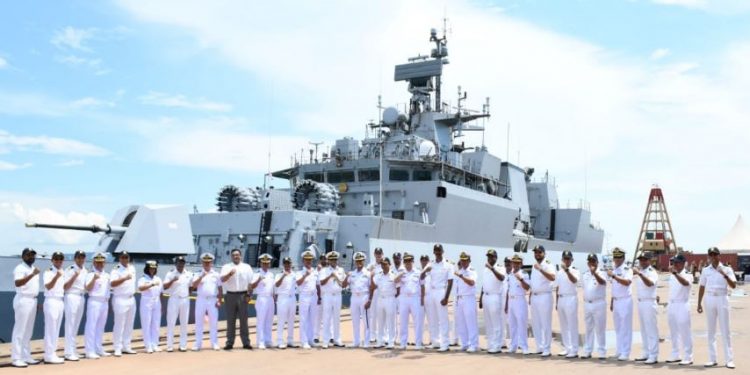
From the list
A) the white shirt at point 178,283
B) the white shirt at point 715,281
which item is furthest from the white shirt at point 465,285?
the white shirt at point 178,283

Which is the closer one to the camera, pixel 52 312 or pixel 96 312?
pixel 52 312

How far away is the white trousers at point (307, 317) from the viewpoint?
32.3 feet

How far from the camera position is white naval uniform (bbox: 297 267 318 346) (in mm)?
9859

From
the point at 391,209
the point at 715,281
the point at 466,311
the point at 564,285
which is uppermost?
the point at 391,209

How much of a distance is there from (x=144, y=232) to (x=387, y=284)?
4.86 m

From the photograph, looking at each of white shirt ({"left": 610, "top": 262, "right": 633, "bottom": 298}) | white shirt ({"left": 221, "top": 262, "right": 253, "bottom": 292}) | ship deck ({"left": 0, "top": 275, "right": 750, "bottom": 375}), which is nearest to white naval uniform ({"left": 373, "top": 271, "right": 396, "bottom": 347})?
ship deck ({"left": 0, "top": 275, "right": 750, "bottom": 375})

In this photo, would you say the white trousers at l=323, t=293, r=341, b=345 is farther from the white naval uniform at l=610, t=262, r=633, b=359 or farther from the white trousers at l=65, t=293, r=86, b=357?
the white naval uniform at l=610, t=262, r=633, b=359

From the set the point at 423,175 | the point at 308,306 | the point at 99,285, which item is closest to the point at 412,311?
the point at 308,306

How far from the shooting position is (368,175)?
70.0ft

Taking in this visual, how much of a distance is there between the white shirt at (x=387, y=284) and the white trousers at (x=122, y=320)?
3.42 m

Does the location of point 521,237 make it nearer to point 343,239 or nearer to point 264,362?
point 343,239

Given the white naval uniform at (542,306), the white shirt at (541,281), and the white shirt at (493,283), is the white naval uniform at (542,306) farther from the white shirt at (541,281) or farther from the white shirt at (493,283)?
the white shirt at (493,283)

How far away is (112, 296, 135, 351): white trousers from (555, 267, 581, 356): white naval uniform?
219 inches

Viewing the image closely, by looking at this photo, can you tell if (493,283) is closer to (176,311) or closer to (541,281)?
(541,281)
